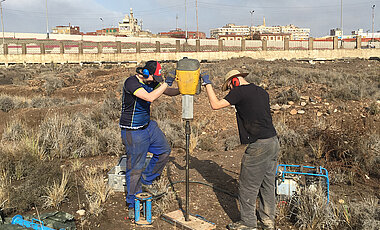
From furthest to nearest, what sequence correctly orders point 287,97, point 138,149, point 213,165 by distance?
point 287,97, point 213,165, point 138,149

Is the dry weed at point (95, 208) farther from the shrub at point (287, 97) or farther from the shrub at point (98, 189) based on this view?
the shrub at point (287, 97)

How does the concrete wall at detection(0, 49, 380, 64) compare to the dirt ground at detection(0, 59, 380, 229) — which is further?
the concrete wall at detection(0, 49, 380, 64)

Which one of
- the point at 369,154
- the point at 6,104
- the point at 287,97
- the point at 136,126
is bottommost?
the point at 369,154

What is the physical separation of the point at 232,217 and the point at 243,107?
5.39ft

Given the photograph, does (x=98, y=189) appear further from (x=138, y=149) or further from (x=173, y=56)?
(x=173, y=56)

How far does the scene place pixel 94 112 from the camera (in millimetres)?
11297

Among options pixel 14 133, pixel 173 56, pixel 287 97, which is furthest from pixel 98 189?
pixel 173 56

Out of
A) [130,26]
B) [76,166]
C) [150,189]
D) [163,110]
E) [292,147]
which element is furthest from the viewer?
[130,26]

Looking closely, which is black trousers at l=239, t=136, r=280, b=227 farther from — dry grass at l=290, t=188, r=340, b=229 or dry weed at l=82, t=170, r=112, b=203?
dry weed at l=82, t=170, r=112, b=203

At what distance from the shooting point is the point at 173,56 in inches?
1505

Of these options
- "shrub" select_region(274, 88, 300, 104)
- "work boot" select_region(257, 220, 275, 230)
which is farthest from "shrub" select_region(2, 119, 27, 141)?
"shrub" select_region(274, 88, 300, 104)

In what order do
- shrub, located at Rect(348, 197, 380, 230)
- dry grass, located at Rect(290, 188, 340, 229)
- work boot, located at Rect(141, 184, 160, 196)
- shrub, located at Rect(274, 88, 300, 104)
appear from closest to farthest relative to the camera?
shrub, located at Rect(348, 197, 380, 230) → dry grass, located at Rect(290, 188, 340, 229) → work boot, located at Rect(141, 184, 160, 196) → shrub, located at Rect(274, 88, 300, 104)

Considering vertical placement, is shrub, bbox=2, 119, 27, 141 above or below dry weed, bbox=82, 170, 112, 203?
above

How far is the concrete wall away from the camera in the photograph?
37.2 m
